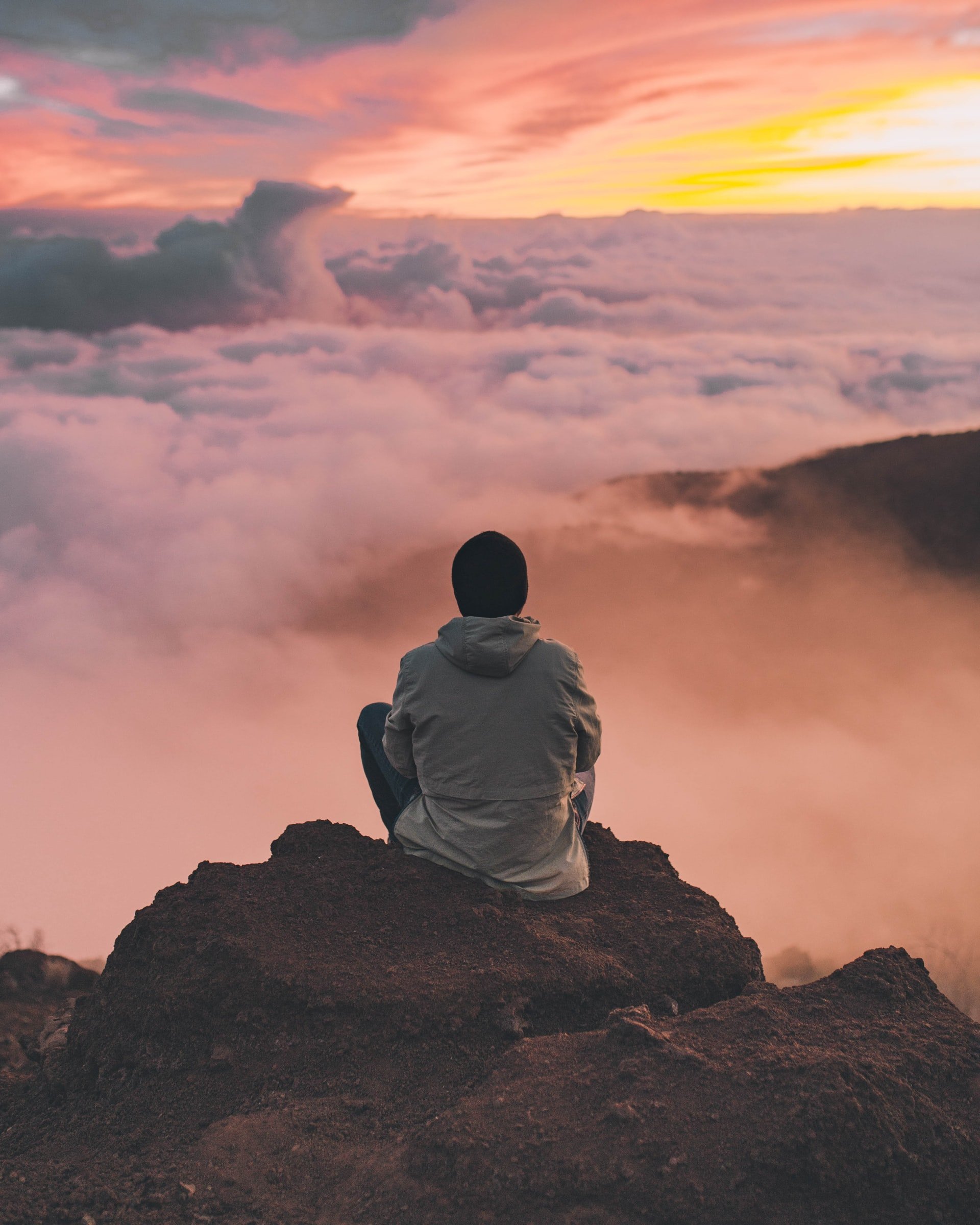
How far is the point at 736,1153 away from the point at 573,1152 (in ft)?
1.81

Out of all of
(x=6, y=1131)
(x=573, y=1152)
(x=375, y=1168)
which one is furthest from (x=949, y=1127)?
(x=6, y=1131)

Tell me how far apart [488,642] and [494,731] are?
1.43 ft

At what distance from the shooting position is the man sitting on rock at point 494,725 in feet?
15.1

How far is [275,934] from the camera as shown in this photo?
4695mm

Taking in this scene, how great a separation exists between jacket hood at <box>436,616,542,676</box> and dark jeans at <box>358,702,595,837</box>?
2.83ft

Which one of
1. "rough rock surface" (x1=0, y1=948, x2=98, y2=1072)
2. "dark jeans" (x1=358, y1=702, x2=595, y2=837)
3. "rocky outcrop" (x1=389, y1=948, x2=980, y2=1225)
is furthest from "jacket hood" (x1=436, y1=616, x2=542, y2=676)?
"rough rock surface" (x1=0, y1=948, x2=98, y2=1072)

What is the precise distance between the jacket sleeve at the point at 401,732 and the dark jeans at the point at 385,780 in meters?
0.28

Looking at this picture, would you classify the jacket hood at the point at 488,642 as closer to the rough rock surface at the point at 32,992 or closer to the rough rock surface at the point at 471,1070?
the rough rock surface at the point at 471,1070

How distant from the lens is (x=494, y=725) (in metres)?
4.67

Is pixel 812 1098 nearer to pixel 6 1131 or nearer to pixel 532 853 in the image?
pixel 532 853

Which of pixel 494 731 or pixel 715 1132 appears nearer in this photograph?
pixel 715 1132

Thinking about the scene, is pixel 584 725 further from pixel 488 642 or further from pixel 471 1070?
pixel 471 1070

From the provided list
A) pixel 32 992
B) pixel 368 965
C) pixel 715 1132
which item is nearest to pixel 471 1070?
pixel 368 965

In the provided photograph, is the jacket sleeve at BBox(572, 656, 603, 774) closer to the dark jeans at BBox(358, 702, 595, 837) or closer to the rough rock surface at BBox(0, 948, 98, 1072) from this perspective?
the dark jeans at BBox(358, 702, 595, 837)
